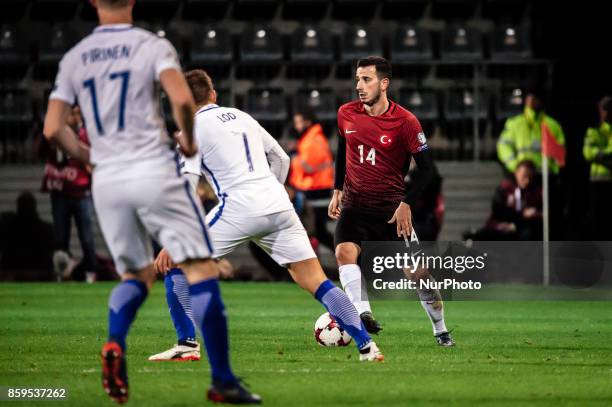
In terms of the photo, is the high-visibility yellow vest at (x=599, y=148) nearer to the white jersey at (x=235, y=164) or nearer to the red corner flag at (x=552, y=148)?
the red corner flag at (x=552, y=148)

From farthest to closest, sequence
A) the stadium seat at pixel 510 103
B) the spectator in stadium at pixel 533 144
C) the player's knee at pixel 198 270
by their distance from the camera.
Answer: the stadium seat at pixel 510 103 → the spectator in stadium at pixel 533 144 → the player's knee at pixel 198 270

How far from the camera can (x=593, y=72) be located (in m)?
20.1

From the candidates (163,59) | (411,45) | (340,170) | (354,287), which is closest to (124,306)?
(163,59)

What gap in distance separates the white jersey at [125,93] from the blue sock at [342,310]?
224 cm

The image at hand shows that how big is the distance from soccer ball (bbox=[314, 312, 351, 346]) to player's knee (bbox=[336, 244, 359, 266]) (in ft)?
1.41

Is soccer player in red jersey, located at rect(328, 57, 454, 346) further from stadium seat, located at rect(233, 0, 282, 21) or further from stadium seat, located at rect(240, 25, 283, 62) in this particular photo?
stadium seat, located at rect(233, 0, 282, 21)

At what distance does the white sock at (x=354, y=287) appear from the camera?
9219mm

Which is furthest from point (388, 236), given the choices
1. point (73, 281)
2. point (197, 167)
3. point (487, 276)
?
point (73, 281)

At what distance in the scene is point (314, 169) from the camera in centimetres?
1780

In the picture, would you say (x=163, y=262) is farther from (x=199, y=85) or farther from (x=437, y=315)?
(x=437, y=315)

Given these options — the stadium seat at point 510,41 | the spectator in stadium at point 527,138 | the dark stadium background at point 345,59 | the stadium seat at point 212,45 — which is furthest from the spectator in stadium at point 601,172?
the stadium seat at point 212,45

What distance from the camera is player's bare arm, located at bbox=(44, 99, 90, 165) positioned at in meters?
6.23

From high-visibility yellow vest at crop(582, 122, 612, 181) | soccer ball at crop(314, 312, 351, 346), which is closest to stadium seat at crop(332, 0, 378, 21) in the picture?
high-visibility yellow vest at crop(582, 122, 612, 181)

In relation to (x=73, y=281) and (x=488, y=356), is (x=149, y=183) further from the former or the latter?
(x=73, y=281)
